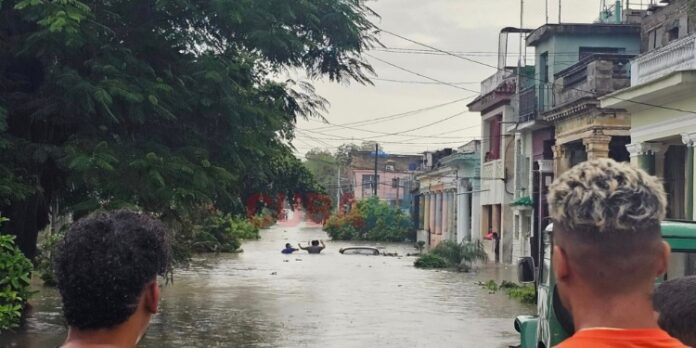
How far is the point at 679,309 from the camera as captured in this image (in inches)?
125

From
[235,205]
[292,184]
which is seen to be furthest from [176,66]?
[292,184]

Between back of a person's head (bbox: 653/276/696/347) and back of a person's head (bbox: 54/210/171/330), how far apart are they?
1.62 metres

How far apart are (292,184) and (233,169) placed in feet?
27.7

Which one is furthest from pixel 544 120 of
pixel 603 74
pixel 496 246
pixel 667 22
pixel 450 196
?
pixel 450 196

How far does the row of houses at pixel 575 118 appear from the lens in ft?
70.3

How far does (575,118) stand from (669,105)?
838cm

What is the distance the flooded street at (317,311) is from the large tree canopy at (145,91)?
3.41 meters

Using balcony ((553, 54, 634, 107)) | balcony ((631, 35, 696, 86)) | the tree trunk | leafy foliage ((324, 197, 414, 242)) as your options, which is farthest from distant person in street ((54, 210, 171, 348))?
leafy foliage ((324, 197, 414, 242))

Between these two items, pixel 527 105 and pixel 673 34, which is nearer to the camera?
pixel 673 34

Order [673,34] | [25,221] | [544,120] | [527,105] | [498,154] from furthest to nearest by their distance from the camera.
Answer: [498,154], [527,105], [544,120], [673,34], [25,221]

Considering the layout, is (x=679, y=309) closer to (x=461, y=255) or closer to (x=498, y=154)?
(x=461, y=255)

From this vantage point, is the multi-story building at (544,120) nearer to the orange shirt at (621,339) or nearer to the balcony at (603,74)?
the balcony at (603,74)

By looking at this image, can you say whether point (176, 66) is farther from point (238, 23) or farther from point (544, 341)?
point (544, 341)

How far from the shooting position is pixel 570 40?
33125mm
